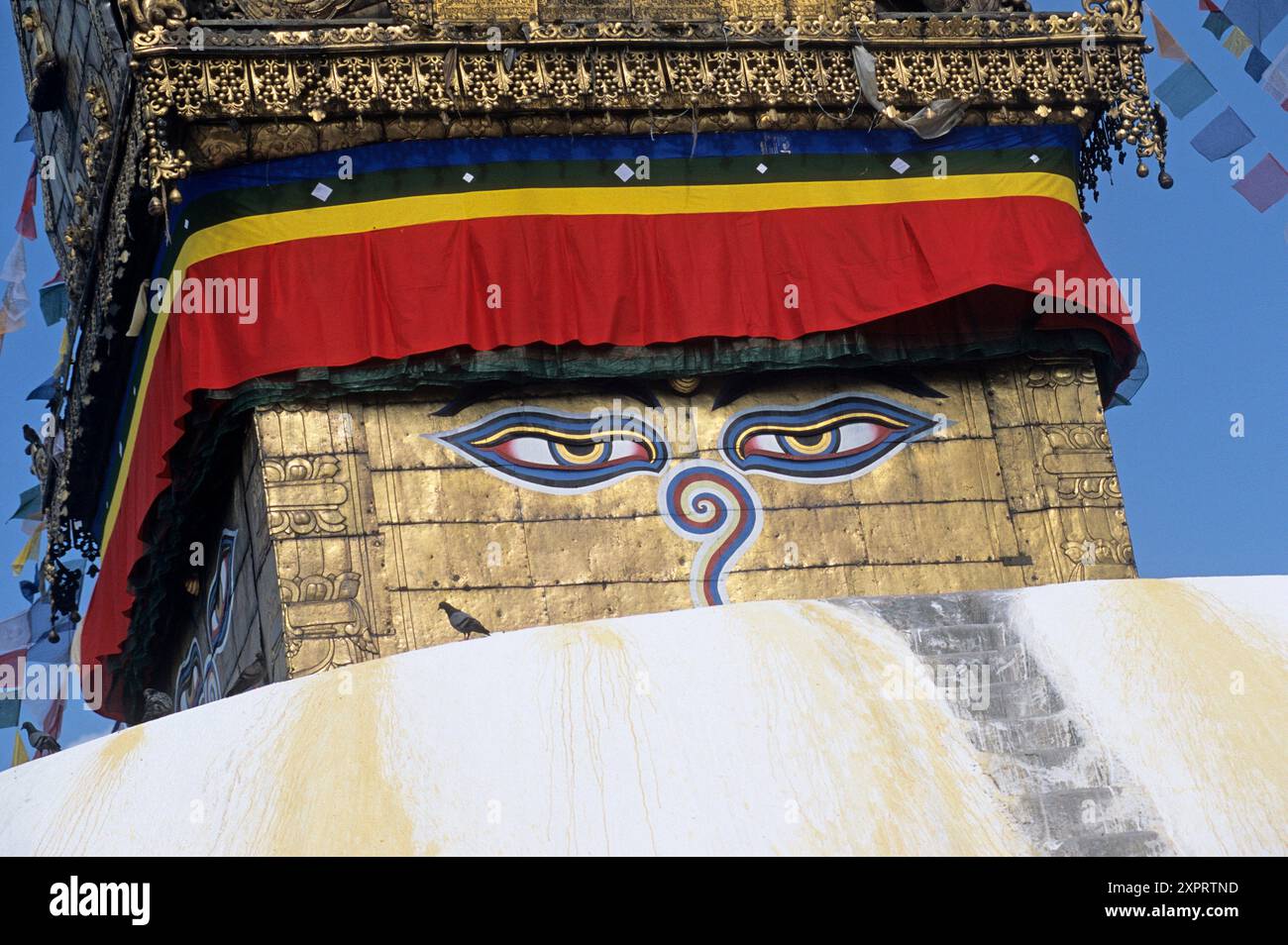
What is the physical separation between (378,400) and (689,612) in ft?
19.8

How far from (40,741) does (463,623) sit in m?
6.16

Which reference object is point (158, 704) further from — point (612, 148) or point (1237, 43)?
point (1237, 43)

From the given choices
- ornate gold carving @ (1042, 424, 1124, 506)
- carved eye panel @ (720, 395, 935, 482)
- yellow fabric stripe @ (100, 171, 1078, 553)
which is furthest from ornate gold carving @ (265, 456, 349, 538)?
ornate gold carving @ (1042, 424, 1124, 506)

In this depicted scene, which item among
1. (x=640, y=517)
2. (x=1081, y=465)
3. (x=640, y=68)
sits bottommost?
(x=640, y=517)

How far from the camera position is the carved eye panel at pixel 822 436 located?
538 inches

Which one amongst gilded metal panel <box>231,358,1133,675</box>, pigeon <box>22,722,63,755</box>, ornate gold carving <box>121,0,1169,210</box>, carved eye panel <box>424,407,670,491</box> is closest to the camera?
gilded metal panel <box>231,358,1133,675</box>

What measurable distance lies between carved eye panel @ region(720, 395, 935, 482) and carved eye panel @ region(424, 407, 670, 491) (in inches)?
21.3

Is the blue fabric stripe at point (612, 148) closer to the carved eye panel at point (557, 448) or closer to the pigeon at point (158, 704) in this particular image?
the carved eye panel at point (557, 448)

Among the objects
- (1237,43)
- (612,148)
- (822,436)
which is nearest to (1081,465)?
(822,436)

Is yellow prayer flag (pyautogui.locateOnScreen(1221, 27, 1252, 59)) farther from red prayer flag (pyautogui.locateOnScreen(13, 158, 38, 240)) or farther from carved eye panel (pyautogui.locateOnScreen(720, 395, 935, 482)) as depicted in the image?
red prayer flag (pyautogui.locateOnScreen(13, 158, 38, 240))

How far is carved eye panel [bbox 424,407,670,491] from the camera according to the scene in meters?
13.4

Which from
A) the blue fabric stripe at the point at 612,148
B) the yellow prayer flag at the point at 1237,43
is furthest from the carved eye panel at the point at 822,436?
the yellow prayer flag at the point at 1237,43

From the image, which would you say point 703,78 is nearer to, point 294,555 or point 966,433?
point 966,433

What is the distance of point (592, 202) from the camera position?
45.2 feet
